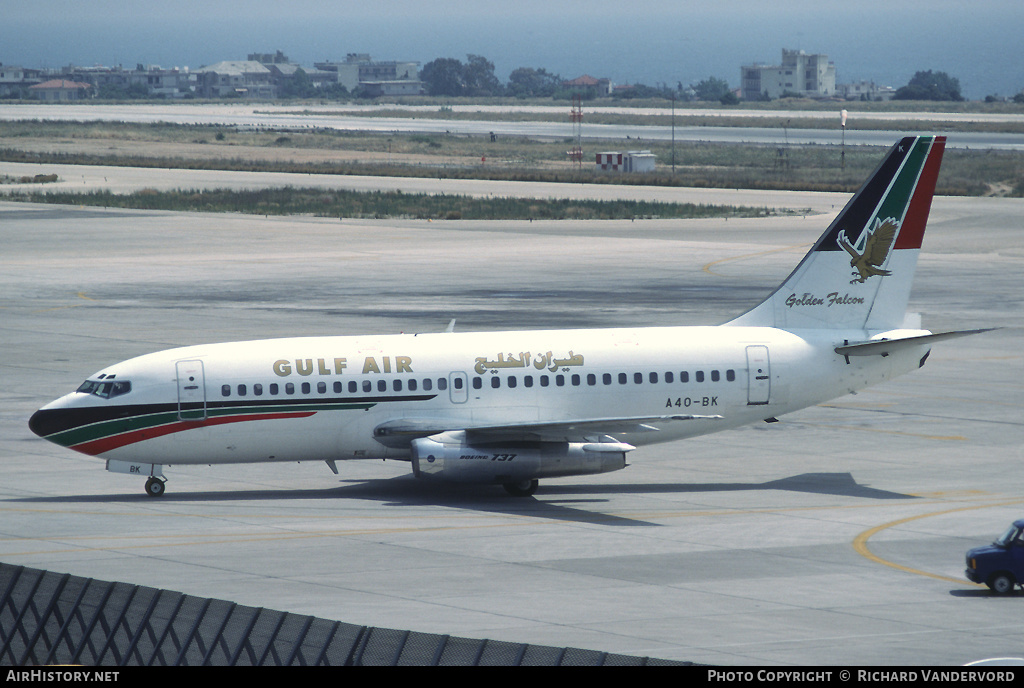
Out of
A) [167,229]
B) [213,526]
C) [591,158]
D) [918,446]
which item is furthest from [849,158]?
[213,526]

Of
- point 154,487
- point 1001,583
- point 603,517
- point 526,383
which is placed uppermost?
point 526,383

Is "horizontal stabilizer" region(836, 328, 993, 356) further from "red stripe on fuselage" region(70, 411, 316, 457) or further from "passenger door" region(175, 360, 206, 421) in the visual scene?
"passenger door" region(175, 360, 206, 421)

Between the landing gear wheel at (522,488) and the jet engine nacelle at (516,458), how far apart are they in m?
0.66

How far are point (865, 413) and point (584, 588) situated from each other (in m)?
23.5

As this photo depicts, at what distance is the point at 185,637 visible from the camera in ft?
58.1

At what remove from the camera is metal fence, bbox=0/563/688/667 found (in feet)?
52.7

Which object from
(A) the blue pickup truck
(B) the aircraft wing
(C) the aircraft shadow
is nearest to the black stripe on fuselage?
(C) the aircraft shadow

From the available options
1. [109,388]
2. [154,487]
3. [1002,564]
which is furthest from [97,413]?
[1002,564]

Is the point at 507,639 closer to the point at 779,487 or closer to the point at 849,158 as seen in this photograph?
the point at 779,487

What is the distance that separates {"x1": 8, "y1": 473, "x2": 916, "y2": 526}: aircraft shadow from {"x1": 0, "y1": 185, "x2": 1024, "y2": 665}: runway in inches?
5.0

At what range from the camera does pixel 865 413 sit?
4697 centimetres

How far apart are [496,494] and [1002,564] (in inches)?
556

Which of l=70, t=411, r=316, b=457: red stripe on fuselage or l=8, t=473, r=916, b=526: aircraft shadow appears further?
l=70, t=411, r=316, b=457: red stripe on fuselage

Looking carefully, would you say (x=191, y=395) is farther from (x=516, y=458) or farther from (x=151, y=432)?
(x=516, y=458)
